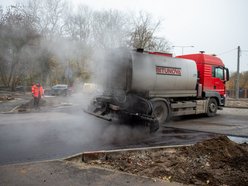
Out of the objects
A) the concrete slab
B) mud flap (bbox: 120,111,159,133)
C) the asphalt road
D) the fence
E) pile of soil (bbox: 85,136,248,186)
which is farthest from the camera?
the fence

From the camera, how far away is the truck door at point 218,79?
13647 mm

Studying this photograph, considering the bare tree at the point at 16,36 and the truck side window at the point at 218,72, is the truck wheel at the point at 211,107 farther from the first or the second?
the bare tree at the point at 16,36

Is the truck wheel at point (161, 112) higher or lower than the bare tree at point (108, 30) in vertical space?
lower

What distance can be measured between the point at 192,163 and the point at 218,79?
32.8 feet

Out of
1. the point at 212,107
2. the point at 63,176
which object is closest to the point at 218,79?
the point at 212,107

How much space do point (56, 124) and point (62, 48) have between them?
3298mm

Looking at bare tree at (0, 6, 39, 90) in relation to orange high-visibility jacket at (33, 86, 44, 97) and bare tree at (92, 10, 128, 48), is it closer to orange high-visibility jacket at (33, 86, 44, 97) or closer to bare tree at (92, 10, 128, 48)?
bare tree at (92, 10, 128, 48)

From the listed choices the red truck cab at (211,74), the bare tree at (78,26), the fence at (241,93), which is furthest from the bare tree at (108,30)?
the fence at (241,93)

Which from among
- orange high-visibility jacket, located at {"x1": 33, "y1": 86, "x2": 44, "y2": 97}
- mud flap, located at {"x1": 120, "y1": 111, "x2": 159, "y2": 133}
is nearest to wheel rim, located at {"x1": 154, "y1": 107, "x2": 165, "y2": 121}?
mud flap, located at {"x1": 120, "y1": 111, "x2": 159, "y2": 133}

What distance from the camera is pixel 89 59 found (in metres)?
10.0

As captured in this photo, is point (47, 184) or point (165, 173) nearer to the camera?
point (47, 184)

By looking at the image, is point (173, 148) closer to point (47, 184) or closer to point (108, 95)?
point (47, 184)

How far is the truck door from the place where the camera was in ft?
44.8

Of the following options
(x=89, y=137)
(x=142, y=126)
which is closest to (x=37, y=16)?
(x=89, y=137)
